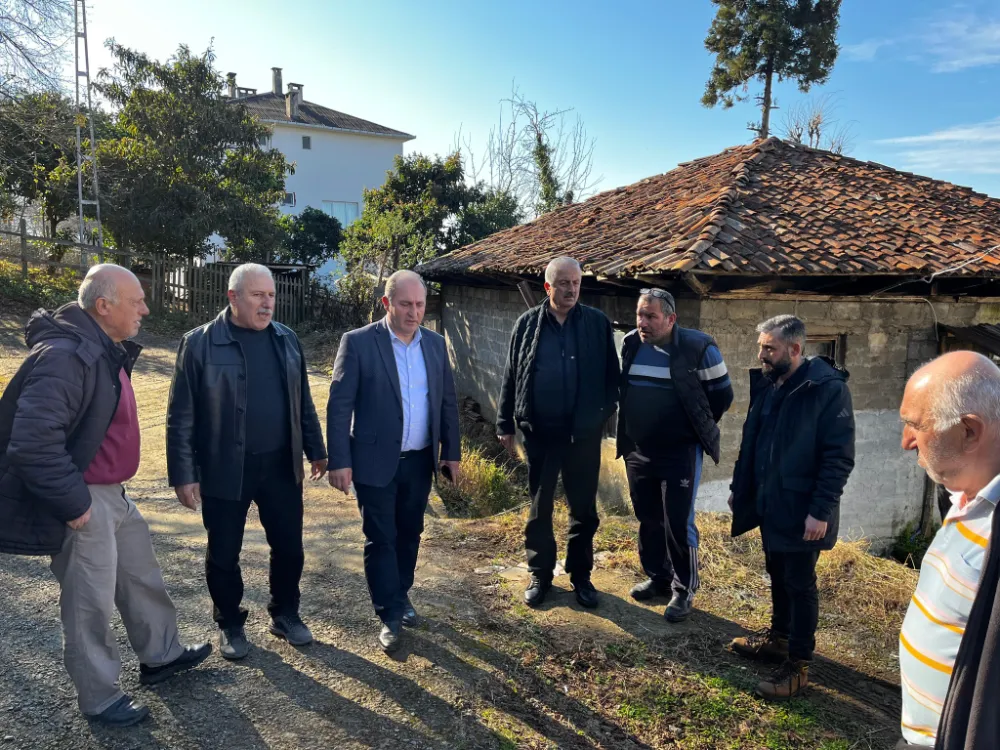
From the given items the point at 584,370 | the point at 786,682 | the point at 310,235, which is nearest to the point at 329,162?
the point at 310,235

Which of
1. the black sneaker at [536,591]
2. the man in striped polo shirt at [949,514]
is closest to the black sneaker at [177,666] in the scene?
the black sneaker at [536,591]

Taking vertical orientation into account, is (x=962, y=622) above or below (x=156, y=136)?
below

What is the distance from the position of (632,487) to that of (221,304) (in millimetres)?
15595

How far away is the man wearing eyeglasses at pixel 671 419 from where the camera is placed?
3775mm

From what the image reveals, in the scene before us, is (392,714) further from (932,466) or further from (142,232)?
(142,232)

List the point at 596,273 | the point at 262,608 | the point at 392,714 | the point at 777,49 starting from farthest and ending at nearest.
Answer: the point at 777,49 < the point at 596,273 < the point at 262,608 < the point at 392,714

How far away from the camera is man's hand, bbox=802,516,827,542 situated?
3055mm

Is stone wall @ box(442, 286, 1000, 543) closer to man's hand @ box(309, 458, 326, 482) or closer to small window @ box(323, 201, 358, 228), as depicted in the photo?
man's hand @ box(309, 458, 326, 482)

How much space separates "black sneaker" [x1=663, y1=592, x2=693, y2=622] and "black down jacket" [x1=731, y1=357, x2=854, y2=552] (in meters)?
0.83

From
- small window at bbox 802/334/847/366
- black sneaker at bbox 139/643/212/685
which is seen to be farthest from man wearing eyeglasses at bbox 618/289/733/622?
small window at bbox 802/334/847/366

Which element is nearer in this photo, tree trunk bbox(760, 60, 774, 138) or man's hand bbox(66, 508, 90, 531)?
man's hand bbox(66, 508, 90, 531)

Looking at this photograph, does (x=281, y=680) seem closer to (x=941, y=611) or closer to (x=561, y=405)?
(x=561, y=405)

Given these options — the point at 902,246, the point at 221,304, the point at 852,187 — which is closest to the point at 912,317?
the point at 902,246

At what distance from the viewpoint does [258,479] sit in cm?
322
